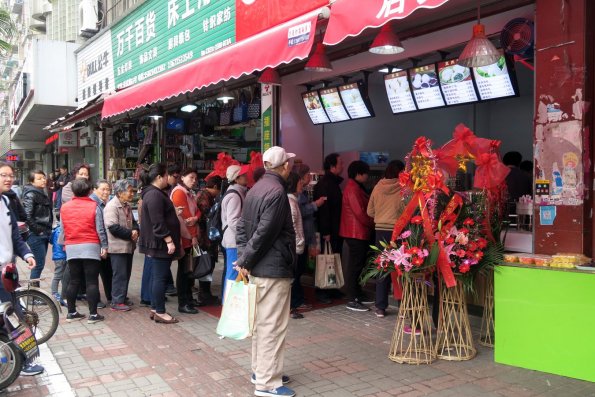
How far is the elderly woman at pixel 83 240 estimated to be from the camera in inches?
250

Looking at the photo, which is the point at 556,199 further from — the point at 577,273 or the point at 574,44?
the point at 574,44

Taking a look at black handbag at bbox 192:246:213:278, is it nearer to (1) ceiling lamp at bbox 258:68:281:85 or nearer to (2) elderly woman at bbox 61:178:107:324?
(2) elderly woman at bbox 61:178:107:324

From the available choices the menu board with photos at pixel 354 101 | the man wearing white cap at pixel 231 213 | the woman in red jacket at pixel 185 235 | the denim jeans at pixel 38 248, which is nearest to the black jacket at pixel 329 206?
the menu board with photos at pixel 354 101

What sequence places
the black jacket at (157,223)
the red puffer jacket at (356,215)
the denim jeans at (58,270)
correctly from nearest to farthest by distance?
the black jacket at (157,223) < the red puffer jacket at (356,215) < the denim jeans at (58,270)

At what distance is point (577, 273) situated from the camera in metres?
4.13

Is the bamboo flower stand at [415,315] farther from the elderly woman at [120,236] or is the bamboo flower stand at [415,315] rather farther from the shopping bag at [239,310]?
the elderly woman at [120,236]

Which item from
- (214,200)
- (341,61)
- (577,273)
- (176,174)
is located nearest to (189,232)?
(214,200)

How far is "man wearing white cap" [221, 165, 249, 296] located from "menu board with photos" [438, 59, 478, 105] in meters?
2.72

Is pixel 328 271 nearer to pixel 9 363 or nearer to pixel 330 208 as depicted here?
pixel 330 208

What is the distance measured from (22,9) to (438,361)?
48.7m

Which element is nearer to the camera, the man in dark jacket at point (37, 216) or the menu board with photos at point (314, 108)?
the man in dark jacket at point (37, 216)

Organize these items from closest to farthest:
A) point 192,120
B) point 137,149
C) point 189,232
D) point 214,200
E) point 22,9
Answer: point 189,232, point 214,200, point 192,120, point 137,149, point 22,9

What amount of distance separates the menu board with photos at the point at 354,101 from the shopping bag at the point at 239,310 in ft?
13.7

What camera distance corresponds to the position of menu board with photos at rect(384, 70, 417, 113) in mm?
6723
